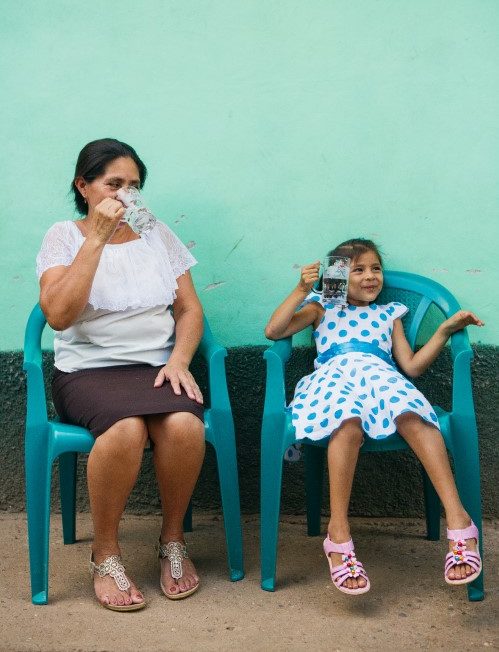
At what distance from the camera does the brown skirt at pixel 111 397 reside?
9.59 feet

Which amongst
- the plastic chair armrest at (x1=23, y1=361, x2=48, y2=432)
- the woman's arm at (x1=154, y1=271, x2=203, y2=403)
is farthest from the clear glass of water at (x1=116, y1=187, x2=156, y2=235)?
the plastic chair armrest at (x1=23, y1=361, x2=48, y2=432)

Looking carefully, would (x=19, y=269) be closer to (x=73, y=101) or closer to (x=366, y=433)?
(x=73, y=101)

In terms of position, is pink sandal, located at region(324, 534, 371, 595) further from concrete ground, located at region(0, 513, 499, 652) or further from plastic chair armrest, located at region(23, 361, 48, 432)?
plastic chair armrest, located at region(23, 361, 48, 432)

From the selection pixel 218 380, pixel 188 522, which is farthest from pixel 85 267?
pixel 188 522

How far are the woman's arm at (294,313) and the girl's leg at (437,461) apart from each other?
0.59 meters

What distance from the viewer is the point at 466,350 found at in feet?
9.84

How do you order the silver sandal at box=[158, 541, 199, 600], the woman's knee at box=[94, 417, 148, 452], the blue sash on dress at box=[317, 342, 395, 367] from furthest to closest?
the blue sash on dress at box=[317, 342, 395, 367] → the silver sandal at box=[158, 541, 199, 600] → the woman's knee at box=[94, 417, 148, 452]

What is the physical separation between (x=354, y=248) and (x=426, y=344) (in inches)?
18.1

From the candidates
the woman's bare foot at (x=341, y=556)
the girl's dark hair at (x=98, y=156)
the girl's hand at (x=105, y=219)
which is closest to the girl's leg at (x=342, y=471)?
the woman's bare foot at (x=341, y=556)

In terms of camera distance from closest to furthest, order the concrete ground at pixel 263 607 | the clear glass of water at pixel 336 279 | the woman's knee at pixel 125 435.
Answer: the concrete ground at pixel 263 607 → the woman's knee at pixel 125 435 → the clear glass of water at pixel 336 279

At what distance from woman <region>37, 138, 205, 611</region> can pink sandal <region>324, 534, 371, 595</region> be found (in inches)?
20.0

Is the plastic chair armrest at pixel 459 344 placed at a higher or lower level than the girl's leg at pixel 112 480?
higher

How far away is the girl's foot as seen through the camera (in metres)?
2.74

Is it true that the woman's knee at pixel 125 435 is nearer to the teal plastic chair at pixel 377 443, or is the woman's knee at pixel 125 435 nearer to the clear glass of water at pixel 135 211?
the teal plastic chair at pixel 377 443
